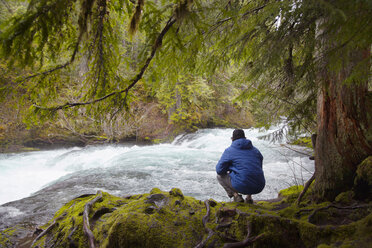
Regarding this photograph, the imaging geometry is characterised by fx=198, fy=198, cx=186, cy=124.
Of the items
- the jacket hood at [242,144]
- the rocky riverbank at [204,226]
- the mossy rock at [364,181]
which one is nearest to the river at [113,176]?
the jacket hood at [242,144]

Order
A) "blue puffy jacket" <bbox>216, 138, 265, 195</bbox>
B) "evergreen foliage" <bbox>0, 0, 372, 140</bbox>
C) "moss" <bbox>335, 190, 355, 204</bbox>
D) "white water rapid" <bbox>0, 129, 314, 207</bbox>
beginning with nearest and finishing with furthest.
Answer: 1. "evergreen foliage" <bbox>0, 0, 372, 140</bbox>
2. "moss" <bbox>335, 190, 355, 204</bbox>
3. "blue puffy jacket" <bbox>216, 138, 265, 195</bbox>
4. "white water rapid" <bbox>0, 129, 314, 207</bbox>

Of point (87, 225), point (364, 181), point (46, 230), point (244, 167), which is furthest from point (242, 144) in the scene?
point (46, 230)

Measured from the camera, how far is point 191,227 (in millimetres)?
2678

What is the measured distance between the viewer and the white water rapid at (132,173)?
591 centimetres

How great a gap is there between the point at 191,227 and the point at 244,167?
151cm

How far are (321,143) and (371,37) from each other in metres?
1.99

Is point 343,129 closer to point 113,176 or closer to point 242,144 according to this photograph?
point 242,144

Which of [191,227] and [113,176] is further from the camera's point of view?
[113,176]

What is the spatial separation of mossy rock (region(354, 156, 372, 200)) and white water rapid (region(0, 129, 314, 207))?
1.54 meters

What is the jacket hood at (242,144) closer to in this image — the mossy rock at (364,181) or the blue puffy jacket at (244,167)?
the blue puffy jacket at (244,167)

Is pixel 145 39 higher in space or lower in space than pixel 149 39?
higher

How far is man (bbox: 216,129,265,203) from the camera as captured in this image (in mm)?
3625

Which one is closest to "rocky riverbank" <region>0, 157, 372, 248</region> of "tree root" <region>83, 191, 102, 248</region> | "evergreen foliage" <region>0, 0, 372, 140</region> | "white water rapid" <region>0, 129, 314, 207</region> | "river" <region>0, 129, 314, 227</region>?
"tree root" <region>83, 191, 102, 248</region>

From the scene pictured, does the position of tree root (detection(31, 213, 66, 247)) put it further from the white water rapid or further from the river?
the white water rapid
